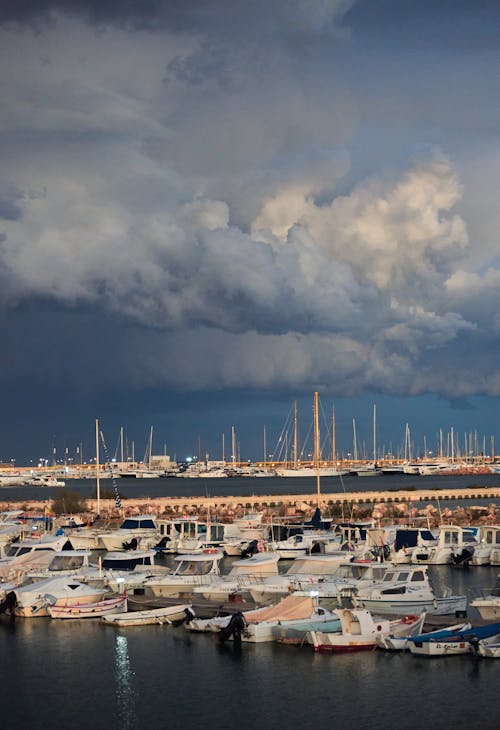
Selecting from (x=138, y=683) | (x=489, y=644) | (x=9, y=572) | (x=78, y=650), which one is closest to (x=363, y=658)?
(x=489, y=644)

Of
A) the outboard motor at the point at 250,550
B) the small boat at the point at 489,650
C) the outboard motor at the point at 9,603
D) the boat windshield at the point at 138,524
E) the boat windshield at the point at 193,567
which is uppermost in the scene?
the boat windshield at the point at 138,524

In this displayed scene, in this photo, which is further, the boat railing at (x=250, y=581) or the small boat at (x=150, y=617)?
the boat railing at (x=250, y=581)

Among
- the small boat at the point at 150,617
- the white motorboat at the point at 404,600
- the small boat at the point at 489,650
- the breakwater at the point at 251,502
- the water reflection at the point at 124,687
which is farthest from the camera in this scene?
the breakwater at the point at 251,502

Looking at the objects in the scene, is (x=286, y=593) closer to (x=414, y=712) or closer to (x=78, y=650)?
(x=78, y=650)

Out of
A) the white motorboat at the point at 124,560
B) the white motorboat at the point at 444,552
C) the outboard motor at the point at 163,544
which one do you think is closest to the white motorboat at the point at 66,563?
the white motorboat at the point at 124,560

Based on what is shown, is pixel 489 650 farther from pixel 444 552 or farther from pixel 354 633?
pixel 444 552

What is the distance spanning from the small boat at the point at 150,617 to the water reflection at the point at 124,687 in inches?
59.6

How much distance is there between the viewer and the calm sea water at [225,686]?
81.1 ft

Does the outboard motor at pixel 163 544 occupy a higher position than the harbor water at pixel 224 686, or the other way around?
the outboard motor at pixel 163 544

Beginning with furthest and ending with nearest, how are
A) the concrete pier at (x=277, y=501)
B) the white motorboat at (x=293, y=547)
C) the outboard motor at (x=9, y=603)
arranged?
the concrete pier at (x=277, y=501) → the white motorboat at (x=293, y=547) → the outboard motor at (x=9, y=603)

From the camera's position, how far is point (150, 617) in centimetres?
3569

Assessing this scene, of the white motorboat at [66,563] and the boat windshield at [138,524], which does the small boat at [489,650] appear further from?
the boat windshield at [138,524]

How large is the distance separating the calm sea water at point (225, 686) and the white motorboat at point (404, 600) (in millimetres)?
4344

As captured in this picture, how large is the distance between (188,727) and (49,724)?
11.7 ft
